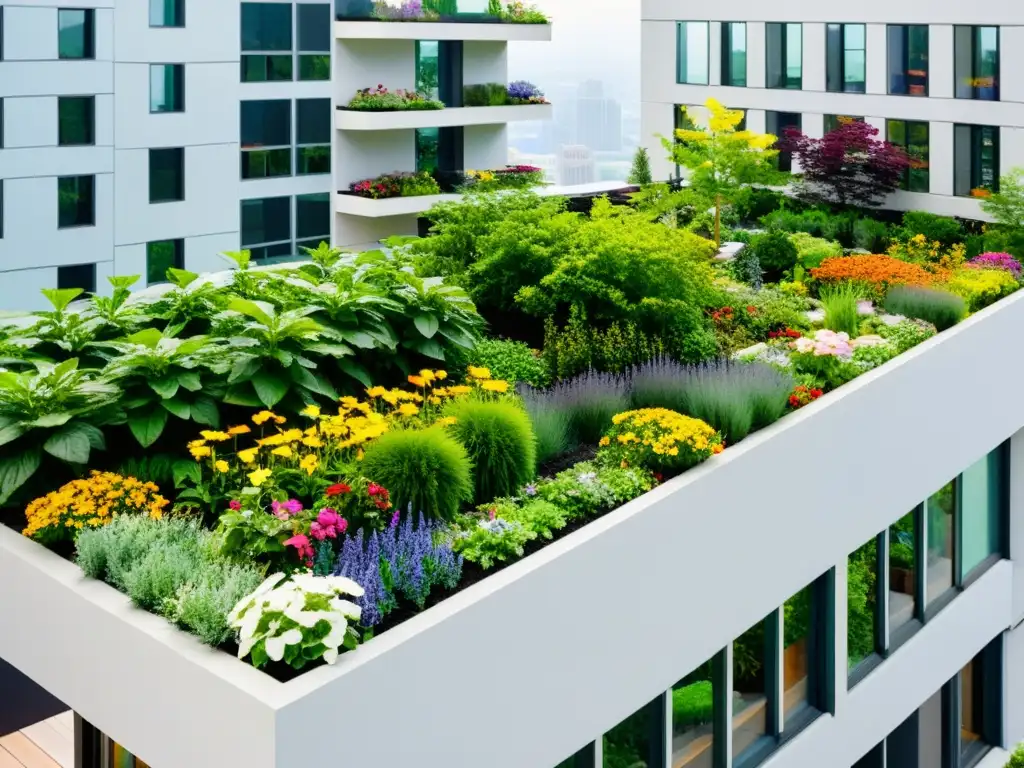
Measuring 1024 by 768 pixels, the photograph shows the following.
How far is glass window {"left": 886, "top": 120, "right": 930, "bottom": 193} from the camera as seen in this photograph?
79.7 feet

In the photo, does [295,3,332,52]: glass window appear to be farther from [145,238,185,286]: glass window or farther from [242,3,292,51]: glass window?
[145,238,185,286]: glass window

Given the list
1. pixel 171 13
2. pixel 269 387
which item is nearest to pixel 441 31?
→ pixel 171 13

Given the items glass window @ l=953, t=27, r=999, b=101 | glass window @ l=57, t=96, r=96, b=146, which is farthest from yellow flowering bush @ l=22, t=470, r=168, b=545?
glass window @ l=57, t=96, r=96, b=146

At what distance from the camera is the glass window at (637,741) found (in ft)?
22.4

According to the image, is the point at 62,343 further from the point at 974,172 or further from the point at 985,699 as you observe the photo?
the point at 974,172

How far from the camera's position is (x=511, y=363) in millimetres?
8562

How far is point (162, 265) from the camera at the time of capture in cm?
2781

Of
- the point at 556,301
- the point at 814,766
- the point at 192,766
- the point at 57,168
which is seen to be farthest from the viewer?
the point at 57,168

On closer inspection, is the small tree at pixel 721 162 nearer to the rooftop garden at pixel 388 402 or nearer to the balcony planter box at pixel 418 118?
the rooftop garden at pixel 388 402

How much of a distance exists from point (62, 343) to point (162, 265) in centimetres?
2107

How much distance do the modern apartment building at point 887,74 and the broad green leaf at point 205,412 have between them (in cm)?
1907

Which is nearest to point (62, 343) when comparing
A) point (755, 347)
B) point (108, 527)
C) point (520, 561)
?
point (108, 527)

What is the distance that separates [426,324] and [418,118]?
20930 mm

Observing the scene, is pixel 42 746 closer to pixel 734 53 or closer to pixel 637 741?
pixel 637 741
